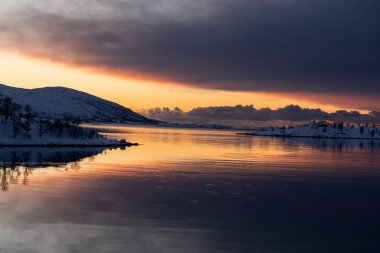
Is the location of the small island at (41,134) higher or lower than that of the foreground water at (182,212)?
higher

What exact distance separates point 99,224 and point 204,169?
30236 millimetres

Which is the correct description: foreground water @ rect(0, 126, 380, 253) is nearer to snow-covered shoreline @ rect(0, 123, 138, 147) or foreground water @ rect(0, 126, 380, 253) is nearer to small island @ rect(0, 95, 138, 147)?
snow-covered shoreline @ rect(0, 123, 138, 147)

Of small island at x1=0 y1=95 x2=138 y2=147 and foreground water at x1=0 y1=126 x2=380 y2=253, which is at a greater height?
small island at x1=0 y1=95 x2=138 y2=147

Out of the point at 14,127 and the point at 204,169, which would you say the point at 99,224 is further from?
the point at 14,127

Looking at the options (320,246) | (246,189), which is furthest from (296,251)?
(246,189)

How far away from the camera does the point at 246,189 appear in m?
37.3

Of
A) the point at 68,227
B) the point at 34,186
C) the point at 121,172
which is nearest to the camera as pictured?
the point at 68,227

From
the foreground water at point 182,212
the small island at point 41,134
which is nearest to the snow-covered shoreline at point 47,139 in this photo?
the small island at point 41,134

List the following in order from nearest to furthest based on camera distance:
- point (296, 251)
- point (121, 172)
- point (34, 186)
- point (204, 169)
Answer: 1. point (296, 251)
2. point (34, 186)
3. point (121, 172)
4. point (204, 169)

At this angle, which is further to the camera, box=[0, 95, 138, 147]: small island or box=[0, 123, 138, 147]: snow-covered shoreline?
box=[0, 95, 138, 147]: small island

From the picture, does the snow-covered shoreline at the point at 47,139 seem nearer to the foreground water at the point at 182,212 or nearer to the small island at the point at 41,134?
the small island at the point at 41,134

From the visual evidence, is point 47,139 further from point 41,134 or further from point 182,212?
point 182,212

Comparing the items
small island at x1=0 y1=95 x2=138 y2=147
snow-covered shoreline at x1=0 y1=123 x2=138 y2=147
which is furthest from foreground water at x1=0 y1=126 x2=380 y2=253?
small island at x1=0 y1=95 x2=138 y2=147

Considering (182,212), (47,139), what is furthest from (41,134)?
(182,212)
